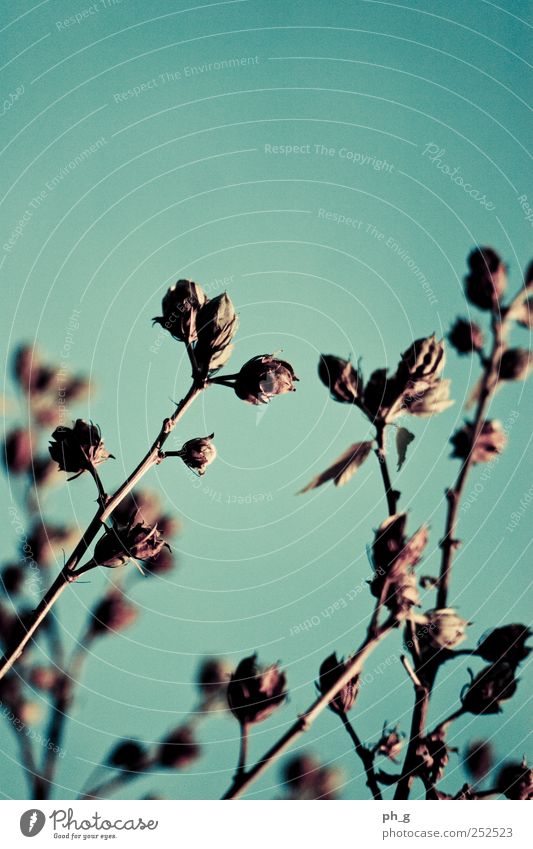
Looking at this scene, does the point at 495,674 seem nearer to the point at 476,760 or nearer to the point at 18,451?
the point at 476,760

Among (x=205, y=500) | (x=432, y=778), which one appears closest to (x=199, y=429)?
(x=205, y=500)

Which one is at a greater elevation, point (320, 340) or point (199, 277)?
point (199, 277)

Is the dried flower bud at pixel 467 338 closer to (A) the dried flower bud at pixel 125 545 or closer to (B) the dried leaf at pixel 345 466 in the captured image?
(B) the dried leaf at pixel 345 466

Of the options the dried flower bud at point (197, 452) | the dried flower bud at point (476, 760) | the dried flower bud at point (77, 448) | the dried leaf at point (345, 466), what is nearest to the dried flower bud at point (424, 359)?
the dried leaf at point (345, 466)

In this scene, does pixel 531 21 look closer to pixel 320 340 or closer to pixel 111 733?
pixel 320 340

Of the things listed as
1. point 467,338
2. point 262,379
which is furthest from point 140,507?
point 467,338

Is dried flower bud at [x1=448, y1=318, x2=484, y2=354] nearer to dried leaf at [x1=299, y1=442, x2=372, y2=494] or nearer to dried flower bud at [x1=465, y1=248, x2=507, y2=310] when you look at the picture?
dried flower bud at [x1=465, y1=248, x2=507, y2=310]
